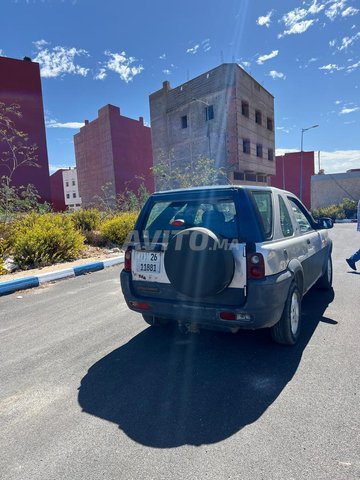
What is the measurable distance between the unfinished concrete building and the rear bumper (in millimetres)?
28248

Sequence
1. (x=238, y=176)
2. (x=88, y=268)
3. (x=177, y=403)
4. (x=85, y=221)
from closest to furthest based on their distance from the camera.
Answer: (x=177, y=403) < (x=88, y=268) < (x=85, y=221) < (x=238, y=176)

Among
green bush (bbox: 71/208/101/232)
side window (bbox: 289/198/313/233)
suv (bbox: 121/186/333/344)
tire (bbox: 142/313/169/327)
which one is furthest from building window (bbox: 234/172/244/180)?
tire (bbox: 142/313/169/327)

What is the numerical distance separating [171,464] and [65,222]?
32.1 ft

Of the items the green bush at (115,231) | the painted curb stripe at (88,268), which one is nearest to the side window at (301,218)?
the painted curb stripe at (88,268)

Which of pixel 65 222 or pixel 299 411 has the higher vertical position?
pixel 65 222

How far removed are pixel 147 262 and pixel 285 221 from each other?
1.70m

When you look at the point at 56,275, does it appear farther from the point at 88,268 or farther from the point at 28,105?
the point at 28,105

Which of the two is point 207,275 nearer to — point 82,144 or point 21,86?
point 21,86

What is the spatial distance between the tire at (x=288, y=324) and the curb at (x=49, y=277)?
17.9 feet

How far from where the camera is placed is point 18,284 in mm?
6707

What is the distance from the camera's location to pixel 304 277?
13.0 ft

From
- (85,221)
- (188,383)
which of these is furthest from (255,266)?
(85,221)

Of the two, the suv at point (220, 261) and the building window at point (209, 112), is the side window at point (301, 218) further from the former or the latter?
the building window at point (209, 112)

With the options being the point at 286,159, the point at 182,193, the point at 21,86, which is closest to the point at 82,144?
the point at 21,86
